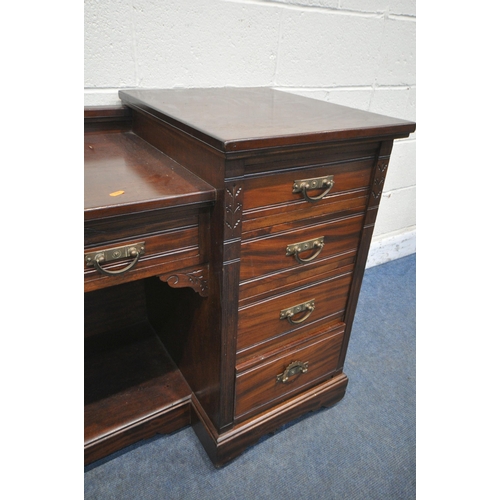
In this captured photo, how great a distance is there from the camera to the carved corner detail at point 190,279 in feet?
2.72

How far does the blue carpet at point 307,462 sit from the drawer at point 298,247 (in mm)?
556

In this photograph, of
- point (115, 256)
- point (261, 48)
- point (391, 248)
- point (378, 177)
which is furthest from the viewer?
point (391, 248)

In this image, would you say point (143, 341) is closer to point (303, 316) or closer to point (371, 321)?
point (303, 316)

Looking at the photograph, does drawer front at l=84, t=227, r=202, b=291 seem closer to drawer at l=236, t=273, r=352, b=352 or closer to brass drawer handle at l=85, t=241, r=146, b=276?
brass drawer handle at l=85, t=241, r=146, b=276

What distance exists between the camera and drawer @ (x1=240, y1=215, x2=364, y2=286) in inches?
34.1

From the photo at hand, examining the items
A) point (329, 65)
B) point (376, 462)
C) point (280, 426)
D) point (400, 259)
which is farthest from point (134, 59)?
point (400, 259)

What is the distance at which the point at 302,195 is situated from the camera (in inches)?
33.9

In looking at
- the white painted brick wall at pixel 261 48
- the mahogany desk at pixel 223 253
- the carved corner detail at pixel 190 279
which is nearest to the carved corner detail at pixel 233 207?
the mahogany desk at pixel 223 253

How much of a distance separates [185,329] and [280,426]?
43 cm

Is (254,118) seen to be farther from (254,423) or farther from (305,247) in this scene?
(254,423)

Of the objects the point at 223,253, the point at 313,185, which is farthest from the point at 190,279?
the point at 313,185

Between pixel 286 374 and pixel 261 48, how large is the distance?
998 millimetres

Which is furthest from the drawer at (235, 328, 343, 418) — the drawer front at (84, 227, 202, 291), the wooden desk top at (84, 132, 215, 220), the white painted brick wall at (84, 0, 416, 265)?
the white painted brick wall at (84, 0, 416, 265)

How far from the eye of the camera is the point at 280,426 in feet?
3.94
